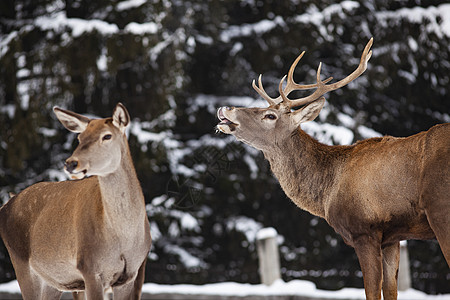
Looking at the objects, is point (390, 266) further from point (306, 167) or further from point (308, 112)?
point (308, 112)

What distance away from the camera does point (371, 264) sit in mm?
4246

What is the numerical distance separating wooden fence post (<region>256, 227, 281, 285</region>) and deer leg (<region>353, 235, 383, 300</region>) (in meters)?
3.22

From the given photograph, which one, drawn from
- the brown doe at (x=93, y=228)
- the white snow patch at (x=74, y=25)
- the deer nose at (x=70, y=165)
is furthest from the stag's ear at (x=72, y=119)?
the white snow patch at (x=74, y=25)

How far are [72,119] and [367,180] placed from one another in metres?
2.18

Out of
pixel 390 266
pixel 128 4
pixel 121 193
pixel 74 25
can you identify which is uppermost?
pixel 128 4

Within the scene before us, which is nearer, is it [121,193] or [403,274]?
[121,193]

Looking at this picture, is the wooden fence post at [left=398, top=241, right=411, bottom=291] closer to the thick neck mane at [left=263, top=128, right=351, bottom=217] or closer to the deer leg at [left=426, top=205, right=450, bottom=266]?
the thick neck mane at [left=263, top=128, right=351, bottom=217]

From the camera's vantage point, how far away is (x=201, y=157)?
36.0 ft

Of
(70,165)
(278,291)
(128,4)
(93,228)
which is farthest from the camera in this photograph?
(128,4)

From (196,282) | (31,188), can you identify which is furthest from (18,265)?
(196,282)

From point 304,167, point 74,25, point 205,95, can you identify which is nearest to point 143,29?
point 74,25

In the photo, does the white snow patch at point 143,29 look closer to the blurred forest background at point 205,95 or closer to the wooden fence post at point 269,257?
the blurred forest background at point 205,95

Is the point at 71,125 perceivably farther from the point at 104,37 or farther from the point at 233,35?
the point at 233,35

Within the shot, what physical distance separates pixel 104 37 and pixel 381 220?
7809mm
